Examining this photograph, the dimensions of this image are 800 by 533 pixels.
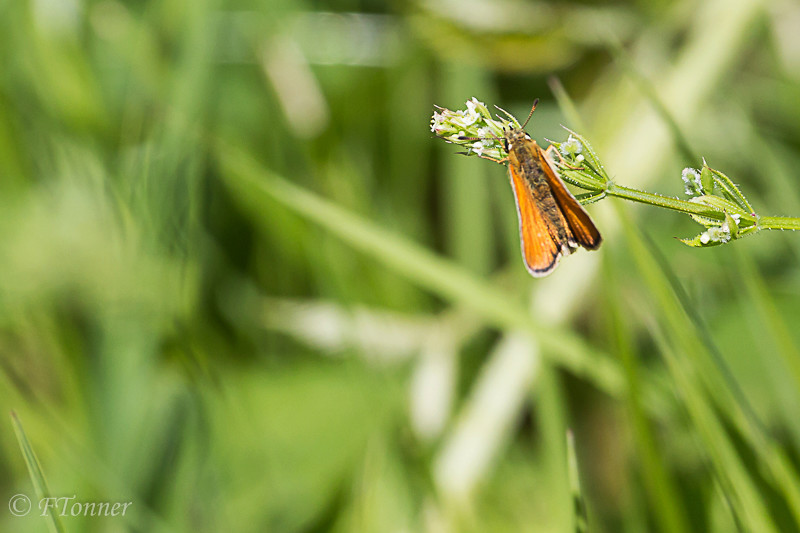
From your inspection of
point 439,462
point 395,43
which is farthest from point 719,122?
point 439,462

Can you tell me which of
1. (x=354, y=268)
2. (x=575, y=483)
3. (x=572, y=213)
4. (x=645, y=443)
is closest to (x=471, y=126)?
(x=572, y=213)

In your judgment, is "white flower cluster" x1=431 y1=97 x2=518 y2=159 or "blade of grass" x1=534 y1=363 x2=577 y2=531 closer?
"white flower cluster" x1=431 y1=97 x2=518 y2=159

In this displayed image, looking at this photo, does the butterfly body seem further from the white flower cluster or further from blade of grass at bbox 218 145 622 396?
blade of grass at bbox 218 145 622 396

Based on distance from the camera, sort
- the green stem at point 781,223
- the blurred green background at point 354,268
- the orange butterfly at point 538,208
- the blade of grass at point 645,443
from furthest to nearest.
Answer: the blurred green background at point 354,268, the blade of grass at point 645,443, the orange butterfly at point 538,208, the green stem at point 781,223

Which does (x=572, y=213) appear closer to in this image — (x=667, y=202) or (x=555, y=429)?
(x=667, y=202)

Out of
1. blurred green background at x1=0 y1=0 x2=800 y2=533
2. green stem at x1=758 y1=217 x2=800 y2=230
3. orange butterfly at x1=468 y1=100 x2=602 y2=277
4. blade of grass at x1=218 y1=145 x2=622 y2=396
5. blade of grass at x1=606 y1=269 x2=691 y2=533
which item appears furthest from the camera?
blurred green background at x1=0 y1=0 x2=800 y2=533

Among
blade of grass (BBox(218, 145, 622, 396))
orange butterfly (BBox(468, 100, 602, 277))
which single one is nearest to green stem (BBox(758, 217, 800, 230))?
orange butterfly (BBox(468, 100, 602, 277))

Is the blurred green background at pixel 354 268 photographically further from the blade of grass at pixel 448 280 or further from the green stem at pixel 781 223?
the green stem at pixel 781 223

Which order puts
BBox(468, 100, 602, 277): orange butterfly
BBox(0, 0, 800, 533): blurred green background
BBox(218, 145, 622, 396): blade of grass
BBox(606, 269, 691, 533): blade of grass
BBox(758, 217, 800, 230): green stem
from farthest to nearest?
1. BBox(0, 0, 800, 533): blurred green background
2. BBox(218, 145, 622, 396): blade of grass
3. BBox(606, 269, 691, 533): blade of grass
4. BBox(468, 100, 602, 277): orange butterfly
5. BBox(758, 217, 800, 230): green stem

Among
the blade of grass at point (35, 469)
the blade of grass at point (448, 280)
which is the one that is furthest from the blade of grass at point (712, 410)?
the blade of grass at point (35, 469)
